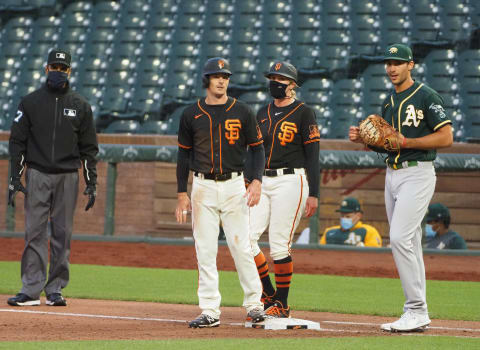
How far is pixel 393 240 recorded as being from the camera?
5883mm

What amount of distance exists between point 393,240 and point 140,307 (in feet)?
7.90

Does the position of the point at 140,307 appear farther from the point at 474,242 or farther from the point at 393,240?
the point at 474,242

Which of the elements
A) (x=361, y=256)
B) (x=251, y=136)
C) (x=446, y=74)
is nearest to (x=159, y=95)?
(x=446, y=74)

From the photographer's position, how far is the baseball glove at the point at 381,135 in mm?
5828

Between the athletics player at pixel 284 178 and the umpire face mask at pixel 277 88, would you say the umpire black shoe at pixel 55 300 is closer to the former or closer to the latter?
the athletics player at pixel 284 178

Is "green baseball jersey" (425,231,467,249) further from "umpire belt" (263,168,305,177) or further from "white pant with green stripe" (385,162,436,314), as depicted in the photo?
"white pant with green stripe" (385,162,436,314)

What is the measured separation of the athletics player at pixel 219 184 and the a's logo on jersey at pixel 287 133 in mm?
348

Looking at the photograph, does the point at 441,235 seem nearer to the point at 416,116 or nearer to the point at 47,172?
the point at 416,116

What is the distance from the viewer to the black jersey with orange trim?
19.7 feet

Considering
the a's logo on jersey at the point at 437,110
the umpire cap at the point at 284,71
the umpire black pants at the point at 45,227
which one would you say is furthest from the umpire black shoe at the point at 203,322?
the a's logo on jersey at the point at 437,110

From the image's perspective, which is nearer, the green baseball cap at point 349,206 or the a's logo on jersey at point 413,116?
the a's logo on jersey at point 413,116

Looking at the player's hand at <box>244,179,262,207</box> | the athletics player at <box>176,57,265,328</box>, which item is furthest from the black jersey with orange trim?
the player's hand at <box>244,179,262,207</box>

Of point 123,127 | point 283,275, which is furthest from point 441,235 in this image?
point 123,127

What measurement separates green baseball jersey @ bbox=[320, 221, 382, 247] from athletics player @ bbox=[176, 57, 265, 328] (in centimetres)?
588
